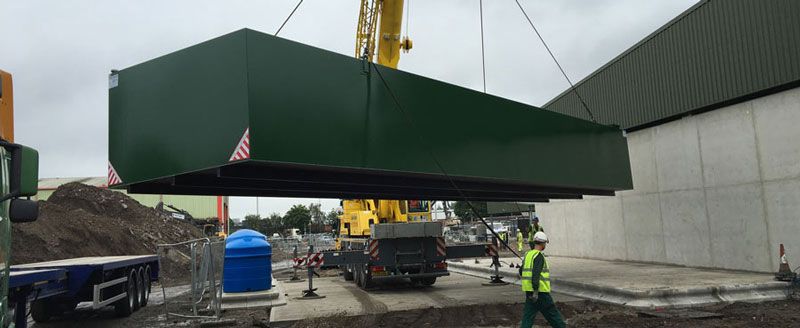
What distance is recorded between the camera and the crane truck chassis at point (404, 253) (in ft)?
41.5

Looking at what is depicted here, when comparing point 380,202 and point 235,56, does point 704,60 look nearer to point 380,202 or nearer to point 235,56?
point 380,202

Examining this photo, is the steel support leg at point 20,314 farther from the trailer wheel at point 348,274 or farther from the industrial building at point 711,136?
the industrial building at point 711,136

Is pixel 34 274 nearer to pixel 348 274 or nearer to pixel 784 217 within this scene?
pixel 348 274

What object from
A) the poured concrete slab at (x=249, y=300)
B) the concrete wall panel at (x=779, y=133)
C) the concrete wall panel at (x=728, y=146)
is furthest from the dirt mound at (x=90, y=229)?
the concrete wall panel at (x=779, y=133)

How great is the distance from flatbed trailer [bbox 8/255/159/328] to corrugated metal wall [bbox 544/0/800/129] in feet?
44.8

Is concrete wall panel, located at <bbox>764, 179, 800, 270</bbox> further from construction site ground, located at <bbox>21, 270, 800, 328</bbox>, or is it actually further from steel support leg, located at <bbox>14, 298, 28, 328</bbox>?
steel support leg, located at <bbox>14, 298, 28, 328</bbox>

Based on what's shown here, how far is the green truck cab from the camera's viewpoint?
3438 millimetres

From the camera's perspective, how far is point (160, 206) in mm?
35094

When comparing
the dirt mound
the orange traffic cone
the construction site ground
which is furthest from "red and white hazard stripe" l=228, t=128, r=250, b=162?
the dirt mound

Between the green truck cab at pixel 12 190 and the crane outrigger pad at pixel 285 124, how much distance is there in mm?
2176

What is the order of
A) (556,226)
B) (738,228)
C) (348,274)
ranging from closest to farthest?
(738,228), (348,274), (556,226)

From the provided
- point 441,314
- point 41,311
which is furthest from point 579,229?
point 41,311

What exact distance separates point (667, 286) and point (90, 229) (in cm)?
2139

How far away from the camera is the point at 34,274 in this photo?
6.48 m
